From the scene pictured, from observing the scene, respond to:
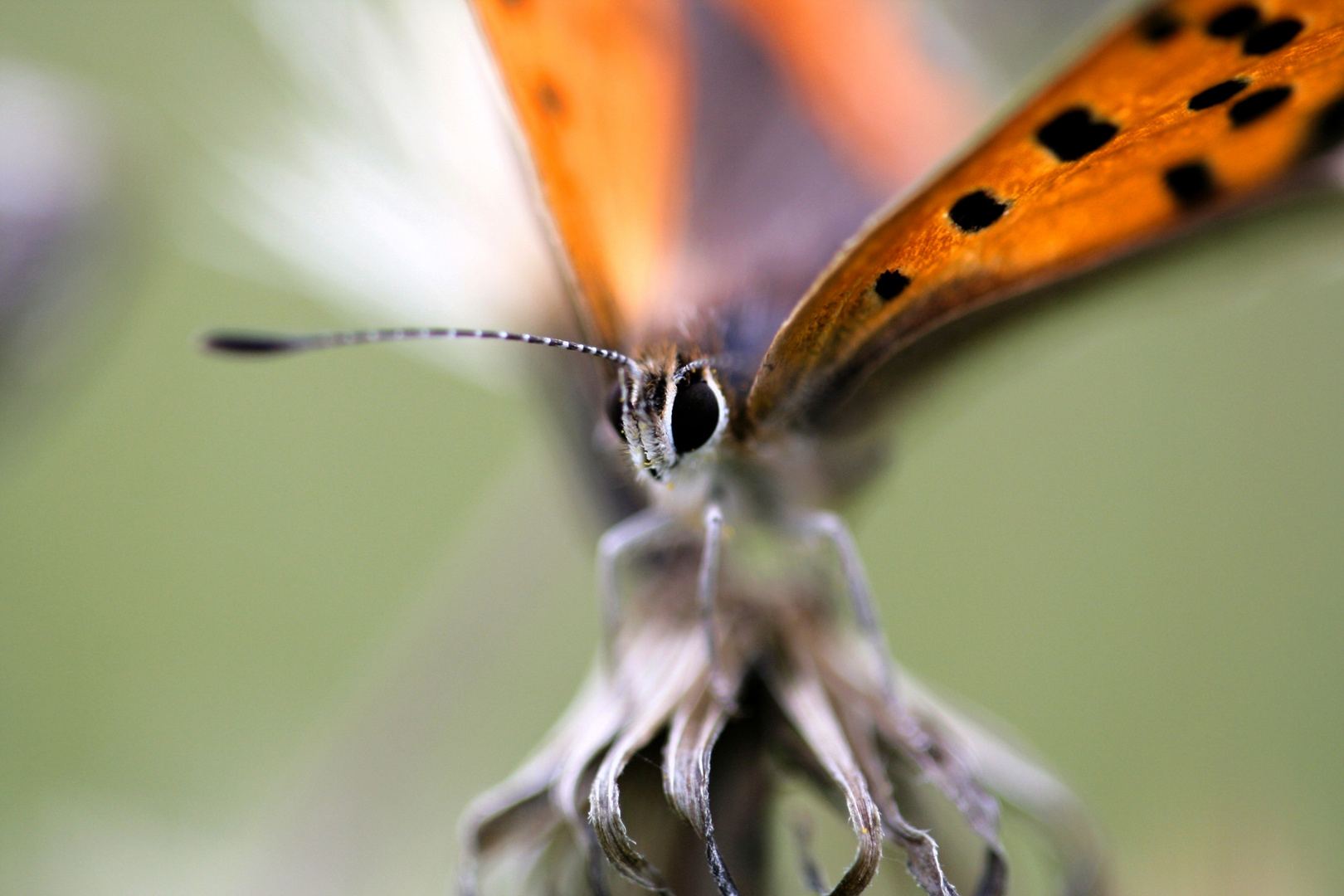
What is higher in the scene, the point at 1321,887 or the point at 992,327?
the point at 992,327

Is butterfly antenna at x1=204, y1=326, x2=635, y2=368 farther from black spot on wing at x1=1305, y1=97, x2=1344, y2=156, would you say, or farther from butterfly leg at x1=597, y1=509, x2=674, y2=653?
black spot on wing at x1=1305, y1=97, x2=1344, y2=156

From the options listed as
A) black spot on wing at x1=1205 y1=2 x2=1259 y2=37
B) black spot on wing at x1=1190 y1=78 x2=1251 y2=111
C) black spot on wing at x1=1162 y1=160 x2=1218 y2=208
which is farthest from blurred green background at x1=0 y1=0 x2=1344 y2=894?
black spot on wing at x1=1205 y1=2 x2=1259 y2=37

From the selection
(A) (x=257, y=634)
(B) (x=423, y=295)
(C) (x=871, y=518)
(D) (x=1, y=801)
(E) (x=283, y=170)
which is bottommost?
(C) (x=871, y=518)

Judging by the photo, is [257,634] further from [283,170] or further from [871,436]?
[871,436]

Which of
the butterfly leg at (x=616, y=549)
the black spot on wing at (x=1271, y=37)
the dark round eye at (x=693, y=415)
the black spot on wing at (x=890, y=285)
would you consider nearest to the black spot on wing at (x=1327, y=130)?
the black spot on wing at (x=1271, y=37)

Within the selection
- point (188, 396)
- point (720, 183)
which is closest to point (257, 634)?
point (188, 396)

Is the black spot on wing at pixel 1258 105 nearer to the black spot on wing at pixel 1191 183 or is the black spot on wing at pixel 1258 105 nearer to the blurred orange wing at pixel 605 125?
the black spot on wing at pixel 1191 183

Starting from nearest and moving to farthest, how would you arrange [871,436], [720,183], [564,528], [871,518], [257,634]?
[871,436]
[720,183]
[564,528]
[257,634]
[871,518]
